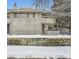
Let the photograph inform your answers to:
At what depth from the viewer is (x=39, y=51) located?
6.43 feet

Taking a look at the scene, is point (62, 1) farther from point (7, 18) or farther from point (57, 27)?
point (7, 18)

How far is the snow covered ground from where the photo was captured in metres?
1.95

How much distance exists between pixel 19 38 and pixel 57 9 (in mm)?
537

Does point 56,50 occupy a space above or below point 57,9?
below

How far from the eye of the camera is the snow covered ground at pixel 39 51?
Answer: 1.95m
